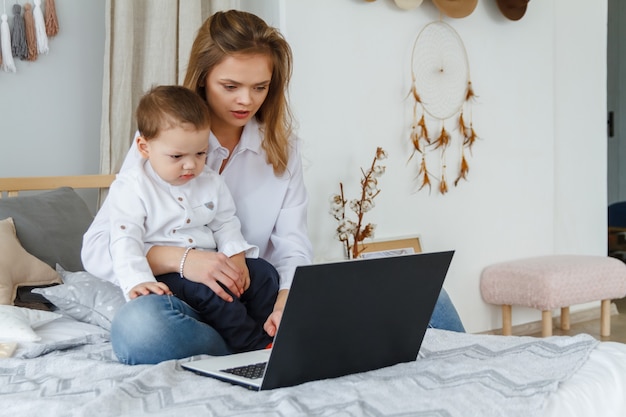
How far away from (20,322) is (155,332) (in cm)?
45

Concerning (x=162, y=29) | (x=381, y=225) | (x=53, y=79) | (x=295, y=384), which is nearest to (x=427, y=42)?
(x=381, y=225)

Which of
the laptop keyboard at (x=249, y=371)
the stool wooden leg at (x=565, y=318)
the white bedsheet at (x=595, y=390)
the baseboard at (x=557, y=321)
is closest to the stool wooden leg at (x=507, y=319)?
the baseboard at (x=557, y=321)

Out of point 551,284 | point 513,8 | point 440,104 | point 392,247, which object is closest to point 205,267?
point 392,247

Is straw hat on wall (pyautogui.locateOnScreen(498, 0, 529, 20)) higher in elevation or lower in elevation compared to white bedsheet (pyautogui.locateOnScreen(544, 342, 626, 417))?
higher

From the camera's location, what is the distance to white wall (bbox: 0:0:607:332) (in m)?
2.81

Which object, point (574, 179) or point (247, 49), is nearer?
point (247, 49)

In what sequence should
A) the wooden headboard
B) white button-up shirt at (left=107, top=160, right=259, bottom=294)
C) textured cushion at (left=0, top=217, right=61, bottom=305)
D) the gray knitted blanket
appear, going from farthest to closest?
the wooden headboard, textured cushion at (left=0, top=217, right=61, bottom=305), white button-up shirt at (left=107, top=160, right=259, bottom=294), the gray knitted blanket

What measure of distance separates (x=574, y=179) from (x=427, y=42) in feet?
4.18

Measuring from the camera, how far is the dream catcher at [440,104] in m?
3.40

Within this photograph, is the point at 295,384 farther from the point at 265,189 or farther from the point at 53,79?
the point at 53,79

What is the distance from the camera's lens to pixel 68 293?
196 centimetres

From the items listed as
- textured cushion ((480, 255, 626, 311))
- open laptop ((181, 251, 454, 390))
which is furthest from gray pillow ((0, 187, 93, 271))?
textured cushion ((480, 255, 626, 311))

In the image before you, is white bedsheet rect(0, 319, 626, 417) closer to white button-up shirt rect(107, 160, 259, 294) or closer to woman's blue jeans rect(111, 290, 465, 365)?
woman's blue jeans rect(111, 290, 465, 365)

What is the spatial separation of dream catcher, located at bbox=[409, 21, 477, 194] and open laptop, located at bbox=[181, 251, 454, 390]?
2031mm
